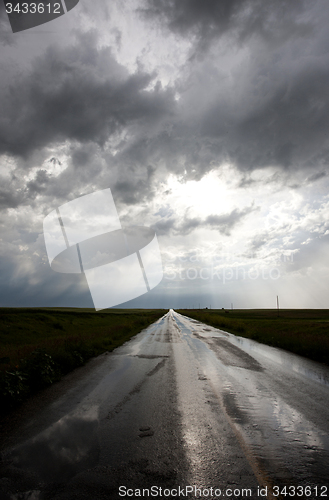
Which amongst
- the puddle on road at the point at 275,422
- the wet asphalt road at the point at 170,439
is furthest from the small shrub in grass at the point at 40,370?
the puddle on road at the point at 275,422

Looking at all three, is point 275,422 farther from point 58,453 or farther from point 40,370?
point 40,370

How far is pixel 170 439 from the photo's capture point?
437 centimetres

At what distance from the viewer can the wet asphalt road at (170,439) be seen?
3191mm

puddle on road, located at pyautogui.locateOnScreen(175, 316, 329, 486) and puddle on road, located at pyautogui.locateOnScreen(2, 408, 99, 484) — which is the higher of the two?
puddle on road, located at pyautogui.locateOnScreen(2, 408, 99, 484)

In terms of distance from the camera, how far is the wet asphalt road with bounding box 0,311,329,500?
10.5 ft

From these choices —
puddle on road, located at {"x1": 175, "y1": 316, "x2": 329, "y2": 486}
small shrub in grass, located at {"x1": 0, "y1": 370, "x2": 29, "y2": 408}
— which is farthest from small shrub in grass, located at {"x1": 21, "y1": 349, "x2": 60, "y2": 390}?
puddle on road, located at {"x1": 175, "y1": 316, "x2": 329, "y2": 486}

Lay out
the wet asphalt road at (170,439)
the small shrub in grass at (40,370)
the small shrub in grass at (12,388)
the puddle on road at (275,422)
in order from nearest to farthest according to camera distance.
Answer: the wet asphalt road at (170,439) < the puddle on road at (275,422) < the small shrub in grass at (12,388) < the small shrub in grass at (40,370)

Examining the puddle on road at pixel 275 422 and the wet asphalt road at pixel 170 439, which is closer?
the wet asphalt road at pixel 170 439

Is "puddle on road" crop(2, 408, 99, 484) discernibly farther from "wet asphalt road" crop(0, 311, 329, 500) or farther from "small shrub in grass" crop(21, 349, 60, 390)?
"small shrub in grass" crop(21, 349, 60, 390)

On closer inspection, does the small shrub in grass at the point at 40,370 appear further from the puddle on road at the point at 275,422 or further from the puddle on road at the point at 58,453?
the puddle on road at the point at 275,422

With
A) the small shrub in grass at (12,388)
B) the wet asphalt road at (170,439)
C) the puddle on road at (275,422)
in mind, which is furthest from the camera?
the small shrub in grass at (12,388)

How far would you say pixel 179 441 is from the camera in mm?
4285

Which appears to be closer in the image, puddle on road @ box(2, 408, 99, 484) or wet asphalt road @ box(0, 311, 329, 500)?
wet asphalt road @ box(0, 311, 329, 500)

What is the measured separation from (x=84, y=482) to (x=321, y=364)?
1135 cm
